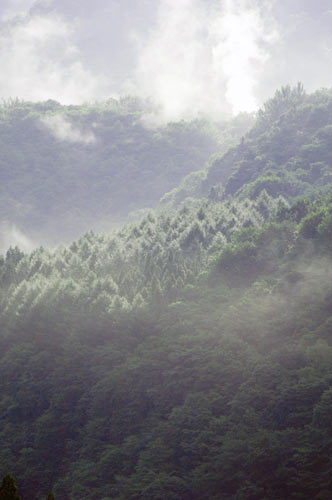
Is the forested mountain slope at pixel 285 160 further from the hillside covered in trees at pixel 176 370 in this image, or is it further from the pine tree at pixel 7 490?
the pine tree at pixel 7 490

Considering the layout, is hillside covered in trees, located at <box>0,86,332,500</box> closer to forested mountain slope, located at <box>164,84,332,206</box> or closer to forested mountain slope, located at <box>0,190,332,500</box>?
forested mountain slope, located at <box>0,190,332,500</box>

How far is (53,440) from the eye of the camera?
47219 mm

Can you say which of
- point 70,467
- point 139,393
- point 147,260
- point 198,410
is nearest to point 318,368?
point 198,410

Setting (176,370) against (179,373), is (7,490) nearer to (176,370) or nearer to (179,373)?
(179,373)

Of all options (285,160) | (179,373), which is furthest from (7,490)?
(285,160)

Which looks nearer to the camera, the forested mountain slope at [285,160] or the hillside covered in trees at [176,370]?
the hillside covered in trees at [176,370]

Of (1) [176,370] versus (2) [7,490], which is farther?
(1) [176,370]

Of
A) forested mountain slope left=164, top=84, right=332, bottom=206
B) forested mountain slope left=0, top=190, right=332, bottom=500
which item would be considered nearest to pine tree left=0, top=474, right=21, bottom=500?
forested mountain slope left=0, top=190, right=332, bottom=500

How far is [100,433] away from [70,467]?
4017mm

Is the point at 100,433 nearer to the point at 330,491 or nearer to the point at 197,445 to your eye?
the point at 197,445

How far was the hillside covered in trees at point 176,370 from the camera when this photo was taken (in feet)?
114

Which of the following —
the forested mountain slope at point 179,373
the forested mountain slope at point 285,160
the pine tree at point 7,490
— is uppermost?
the forested mountain slope at point 285,160

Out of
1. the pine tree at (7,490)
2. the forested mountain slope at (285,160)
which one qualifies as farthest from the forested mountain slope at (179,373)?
the forested mountain slope at (285,160)

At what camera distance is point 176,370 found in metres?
47.9
